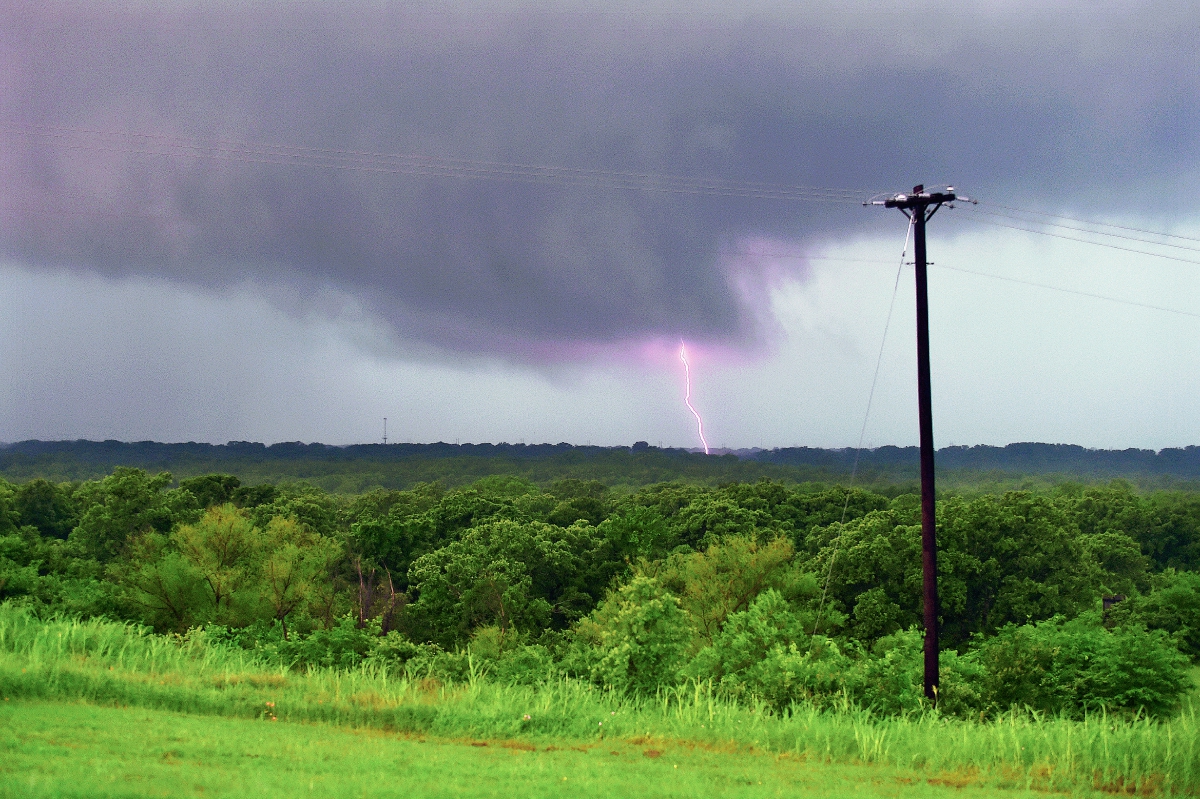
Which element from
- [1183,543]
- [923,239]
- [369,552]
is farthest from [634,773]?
[1183,543]

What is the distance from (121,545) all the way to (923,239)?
214 feet

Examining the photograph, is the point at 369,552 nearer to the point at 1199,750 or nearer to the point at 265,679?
the point at 265,679

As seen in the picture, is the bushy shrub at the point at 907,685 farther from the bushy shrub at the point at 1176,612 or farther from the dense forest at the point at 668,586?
the bushy shrub at the point at 1176,612

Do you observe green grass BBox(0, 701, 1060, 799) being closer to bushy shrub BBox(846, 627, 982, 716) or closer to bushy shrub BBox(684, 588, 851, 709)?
bushy shrub BBox(684, 588, 851, 709)

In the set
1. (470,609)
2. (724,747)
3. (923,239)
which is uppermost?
(923,239)

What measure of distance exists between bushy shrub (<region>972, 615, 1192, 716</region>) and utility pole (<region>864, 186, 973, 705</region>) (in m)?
6.21

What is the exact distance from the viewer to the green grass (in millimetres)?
7699

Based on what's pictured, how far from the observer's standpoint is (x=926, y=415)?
59.8 ft

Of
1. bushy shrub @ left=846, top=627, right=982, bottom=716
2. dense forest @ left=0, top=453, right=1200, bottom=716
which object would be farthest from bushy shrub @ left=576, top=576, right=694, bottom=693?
bushy shrub @ left=846, top=627, right=982, bottom=716

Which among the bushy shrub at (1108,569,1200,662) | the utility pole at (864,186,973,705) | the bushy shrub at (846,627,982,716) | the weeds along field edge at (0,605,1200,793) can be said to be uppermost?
the utility pole at (864,186,973,705)

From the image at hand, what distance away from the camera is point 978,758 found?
10.6 metres

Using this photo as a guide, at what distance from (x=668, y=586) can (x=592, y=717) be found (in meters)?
40.7

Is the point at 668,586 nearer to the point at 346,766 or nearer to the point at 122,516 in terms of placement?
the point at 122,516

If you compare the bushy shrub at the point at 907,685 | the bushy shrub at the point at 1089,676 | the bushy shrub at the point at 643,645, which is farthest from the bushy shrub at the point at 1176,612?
the bushy shrub at the point at 643,645
